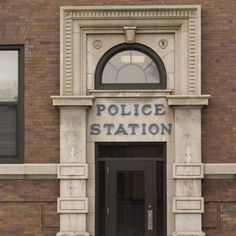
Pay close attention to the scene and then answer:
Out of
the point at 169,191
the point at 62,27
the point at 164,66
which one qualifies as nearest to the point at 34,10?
the point at 62,27

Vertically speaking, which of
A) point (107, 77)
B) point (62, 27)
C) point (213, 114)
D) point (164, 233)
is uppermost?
point (62, 27)

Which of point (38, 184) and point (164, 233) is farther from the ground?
point (38, 184)

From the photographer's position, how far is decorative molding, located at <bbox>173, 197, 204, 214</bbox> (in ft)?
41.3

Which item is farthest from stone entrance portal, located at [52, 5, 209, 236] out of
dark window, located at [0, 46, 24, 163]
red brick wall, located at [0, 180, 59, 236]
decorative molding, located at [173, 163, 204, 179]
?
dark window, located at [0, 46, 24, 163]

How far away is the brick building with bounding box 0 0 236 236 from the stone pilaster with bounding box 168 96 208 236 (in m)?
0.02

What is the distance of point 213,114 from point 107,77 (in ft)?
7.99

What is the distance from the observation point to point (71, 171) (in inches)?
501

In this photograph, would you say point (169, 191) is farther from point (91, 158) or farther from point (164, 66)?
point (164, 66)

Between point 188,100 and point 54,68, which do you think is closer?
point 188,100

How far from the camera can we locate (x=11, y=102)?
1316 cm

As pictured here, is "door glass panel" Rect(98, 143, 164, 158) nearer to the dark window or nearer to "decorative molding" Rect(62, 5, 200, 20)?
the dark window

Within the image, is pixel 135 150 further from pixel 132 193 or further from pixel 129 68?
pixel 129 68

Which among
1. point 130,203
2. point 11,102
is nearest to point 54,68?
point 11,102

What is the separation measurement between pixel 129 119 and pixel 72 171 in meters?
1.64
